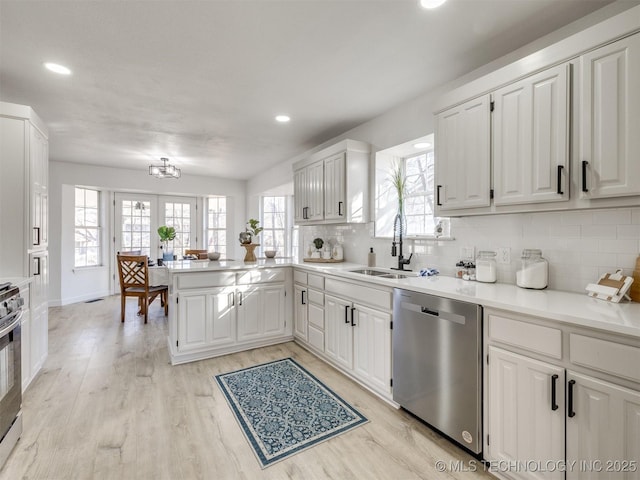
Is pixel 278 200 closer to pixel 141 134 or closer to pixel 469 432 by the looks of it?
pixel 141 134

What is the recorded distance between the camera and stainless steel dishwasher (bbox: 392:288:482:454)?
175 centimetres

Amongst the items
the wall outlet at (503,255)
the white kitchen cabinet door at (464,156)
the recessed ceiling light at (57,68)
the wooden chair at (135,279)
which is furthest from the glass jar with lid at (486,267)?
the wooden chair at (135,279)

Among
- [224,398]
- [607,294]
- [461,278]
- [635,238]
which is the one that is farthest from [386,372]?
[635,238]

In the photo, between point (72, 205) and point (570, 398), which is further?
point (72, 205)

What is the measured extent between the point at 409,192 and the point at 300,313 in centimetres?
182

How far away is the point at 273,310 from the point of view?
12.0 feet

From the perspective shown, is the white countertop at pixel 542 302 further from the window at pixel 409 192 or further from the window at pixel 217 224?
the window at pixel 217 224

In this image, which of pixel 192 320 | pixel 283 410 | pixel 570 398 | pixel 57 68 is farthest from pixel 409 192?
pixel 57 68

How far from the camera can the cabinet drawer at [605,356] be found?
120 centimetres

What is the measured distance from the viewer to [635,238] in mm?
1670

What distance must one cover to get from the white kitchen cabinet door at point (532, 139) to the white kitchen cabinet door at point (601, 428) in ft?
3.14

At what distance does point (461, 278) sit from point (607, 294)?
2.98 ft

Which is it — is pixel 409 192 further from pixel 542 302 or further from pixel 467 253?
pixel 542 302

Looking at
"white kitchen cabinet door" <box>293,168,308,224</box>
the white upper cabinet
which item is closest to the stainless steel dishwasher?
the white upper cabinet
